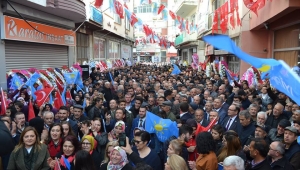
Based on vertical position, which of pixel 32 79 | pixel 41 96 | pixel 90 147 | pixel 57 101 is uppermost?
pixel 32 79

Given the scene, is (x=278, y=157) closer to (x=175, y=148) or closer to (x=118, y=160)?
(x=175, y=148)

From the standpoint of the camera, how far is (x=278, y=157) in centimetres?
393

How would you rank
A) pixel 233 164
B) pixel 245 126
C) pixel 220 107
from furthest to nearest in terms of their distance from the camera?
pixel 220 107 < pixel 245 126 < pixel 233 164

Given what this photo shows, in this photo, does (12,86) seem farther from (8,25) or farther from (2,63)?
(8,25)

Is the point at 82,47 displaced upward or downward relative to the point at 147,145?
upward

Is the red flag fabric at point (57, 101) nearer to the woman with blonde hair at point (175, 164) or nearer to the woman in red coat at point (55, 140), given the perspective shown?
the woman in red coat at point (55, 140)

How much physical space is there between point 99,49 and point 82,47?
175 inches

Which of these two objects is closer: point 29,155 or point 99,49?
point 29,155

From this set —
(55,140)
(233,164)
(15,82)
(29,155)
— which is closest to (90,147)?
(55,140)

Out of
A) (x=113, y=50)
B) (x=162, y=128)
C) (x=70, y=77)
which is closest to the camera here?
(x=162, y=128)

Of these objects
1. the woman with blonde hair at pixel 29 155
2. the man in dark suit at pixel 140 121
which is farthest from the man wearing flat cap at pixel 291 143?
the woman with blonde hair at pixel 29 155

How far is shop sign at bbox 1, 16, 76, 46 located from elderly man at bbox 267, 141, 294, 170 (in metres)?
8.97

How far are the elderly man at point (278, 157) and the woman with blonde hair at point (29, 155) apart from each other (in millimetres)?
2800

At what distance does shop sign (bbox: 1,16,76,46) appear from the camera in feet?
34.3
